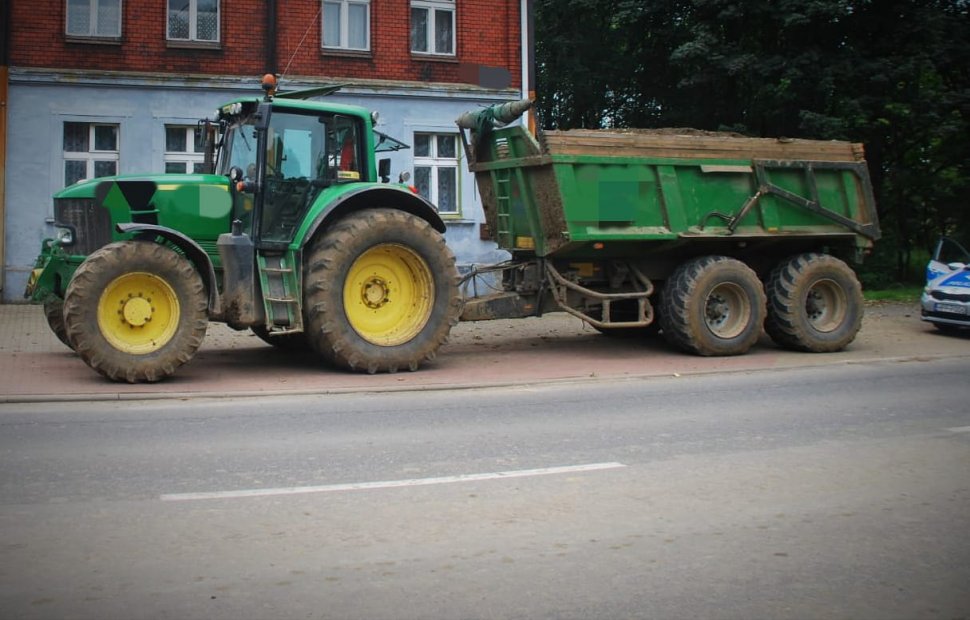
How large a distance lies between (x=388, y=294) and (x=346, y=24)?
11298 mm

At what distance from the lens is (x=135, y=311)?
10078 mm

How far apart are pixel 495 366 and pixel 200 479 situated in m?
6.18

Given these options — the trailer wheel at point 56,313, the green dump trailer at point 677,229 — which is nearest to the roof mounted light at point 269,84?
the green dump trailer at point 677,229

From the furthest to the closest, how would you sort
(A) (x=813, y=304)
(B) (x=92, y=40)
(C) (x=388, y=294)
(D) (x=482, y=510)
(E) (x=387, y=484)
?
(B) (x=92, y=40), (A) (x=813, y=304), (C) (x=388, y=294), (E) (x=387, y=484), (D) (x=482, y=510)

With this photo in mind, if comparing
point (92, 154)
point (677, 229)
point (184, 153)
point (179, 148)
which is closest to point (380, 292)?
point (677, 229)

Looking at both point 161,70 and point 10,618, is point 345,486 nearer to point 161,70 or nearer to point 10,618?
point 10,618

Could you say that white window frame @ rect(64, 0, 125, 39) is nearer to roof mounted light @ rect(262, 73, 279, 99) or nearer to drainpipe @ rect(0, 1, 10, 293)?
drainpipe @ rect(0, 1, 10, 293)

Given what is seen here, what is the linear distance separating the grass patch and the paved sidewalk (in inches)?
162

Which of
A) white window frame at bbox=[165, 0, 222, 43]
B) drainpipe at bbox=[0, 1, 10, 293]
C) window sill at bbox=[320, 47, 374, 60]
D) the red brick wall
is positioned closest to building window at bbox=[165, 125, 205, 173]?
the red brick wall

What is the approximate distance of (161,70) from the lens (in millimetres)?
19703

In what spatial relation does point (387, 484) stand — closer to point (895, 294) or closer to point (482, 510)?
point (482, 510)

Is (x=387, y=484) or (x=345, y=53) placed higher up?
(x=345, y=53)

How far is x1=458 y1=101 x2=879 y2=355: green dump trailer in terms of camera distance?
1252cm

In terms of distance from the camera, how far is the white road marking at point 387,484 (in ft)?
19.8
